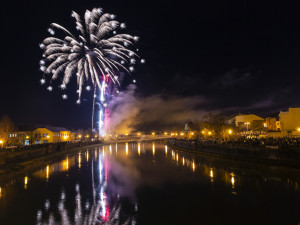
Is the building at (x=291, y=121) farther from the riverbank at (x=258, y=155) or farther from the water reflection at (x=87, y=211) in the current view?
the water reflection at (x=87, y=211)

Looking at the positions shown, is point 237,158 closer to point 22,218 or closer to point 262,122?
point 22,218

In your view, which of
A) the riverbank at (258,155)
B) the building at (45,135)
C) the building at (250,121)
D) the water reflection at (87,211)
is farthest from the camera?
the building at (45,135)

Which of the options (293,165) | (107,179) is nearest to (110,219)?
(107,179)

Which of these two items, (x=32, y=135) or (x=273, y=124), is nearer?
(x=273, y=124)

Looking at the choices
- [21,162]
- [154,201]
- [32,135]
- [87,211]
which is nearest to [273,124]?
[21,162]

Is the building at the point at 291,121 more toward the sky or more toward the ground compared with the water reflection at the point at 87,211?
more toward the sky

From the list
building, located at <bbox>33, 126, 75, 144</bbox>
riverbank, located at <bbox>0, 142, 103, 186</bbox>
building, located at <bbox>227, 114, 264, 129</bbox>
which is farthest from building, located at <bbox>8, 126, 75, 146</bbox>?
building, located at <bbox>227, 114, 264, 129</bbox>

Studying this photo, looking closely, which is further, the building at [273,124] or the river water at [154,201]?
the building at [273,124]

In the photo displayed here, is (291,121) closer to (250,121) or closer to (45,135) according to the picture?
(250,121)

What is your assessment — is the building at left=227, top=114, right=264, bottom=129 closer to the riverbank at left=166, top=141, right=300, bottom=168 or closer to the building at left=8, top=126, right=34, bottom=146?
the riverbank at left=166, top=141, right=300, bottom=168

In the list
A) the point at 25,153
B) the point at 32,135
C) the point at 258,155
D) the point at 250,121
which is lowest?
the point at 258,155

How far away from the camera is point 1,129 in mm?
69312

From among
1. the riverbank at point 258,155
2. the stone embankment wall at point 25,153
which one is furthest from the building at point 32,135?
the riverbank at point 258,155

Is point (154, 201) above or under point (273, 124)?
under
